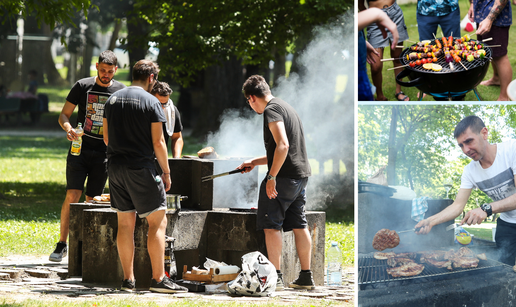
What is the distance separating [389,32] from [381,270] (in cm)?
149

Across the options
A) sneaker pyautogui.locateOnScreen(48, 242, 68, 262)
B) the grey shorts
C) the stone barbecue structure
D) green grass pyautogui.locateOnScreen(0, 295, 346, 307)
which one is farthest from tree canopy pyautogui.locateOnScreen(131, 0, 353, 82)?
the grey shorts

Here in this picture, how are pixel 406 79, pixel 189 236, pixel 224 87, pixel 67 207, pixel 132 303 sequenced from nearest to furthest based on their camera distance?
pixel 406 79, pixel 132 303, pixel 189 236, pixel 67 207, pixel 224 87

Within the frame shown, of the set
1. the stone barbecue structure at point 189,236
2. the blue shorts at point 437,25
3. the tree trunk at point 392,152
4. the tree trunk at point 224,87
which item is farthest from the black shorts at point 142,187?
the tree trunk at point 224,87

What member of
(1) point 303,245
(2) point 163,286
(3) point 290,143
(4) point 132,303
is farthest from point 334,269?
(4) point 132,303

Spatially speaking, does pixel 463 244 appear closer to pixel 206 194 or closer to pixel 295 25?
pixel 206 194

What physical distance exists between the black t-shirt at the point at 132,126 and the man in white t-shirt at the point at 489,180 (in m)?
2.47

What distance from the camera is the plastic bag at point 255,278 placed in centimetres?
499

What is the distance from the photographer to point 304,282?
5379 millimetres

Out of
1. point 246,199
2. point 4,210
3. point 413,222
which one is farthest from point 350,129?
point 413,222

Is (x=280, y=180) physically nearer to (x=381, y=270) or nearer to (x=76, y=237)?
(x=381, y=270)

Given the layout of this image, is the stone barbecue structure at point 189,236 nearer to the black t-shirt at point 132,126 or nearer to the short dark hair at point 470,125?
the black t-shirt at point 132,126

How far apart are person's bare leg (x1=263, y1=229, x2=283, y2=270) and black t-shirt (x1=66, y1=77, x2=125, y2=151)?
7.09 ft

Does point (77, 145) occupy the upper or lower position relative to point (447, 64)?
lower

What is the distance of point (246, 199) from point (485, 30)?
3.86m
